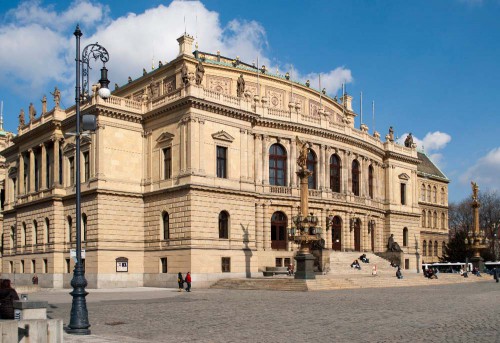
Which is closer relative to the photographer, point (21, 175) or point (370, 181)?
point (21, 175)

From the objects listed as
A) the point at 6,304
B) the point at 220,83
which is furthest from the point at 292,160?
the point at 6,304

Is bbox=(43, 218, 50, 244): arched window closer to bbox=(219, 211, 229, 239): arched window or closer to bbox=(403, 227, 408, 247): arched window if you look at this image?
bbox=(219, 211, 229, 239): arched window

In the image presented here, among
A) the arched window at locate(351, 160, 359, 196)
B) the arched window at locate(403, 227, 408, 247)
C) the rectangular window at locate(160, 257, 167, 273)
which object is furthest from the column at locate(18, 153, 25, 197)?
the arched window at locate(403, 227, 408, 247)

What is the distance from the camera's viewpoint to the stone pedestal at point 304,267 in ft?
149

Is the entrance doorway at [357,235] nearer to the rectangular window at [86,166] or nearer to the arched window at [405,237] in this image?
the arched window at [405,237]

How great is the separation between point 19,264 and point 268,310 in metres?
44.0

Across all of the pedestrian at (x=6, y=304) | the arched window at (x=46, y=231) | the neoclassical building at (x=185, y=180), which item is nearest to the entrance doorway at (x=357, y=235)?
the neoclassical building at (x=185, y=180)

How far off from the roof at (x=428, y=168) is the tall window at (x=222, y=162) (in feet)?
182

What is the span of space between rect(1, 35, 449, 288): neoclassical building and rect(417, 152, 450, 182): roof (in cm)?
3493

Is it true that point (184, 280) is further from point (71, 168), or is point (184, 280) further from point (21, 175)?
point (21, 175)

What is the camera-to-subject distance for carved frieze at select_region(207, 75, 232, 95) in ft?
209

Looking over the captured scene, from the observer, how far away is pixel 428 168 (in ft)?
353

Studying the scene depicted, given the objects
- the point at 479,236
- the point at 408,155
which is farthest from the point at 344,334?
the point at 408,155

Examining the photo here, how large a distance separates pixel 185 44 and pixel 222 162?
46.2ft
